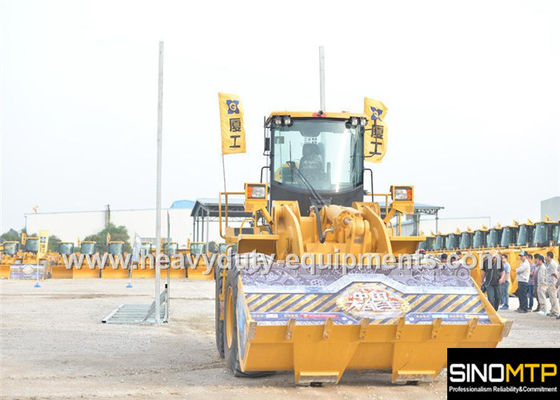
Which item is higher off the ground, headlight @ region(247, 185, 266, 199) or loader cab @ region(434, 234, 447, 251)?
headlight @ region(247, 185, 266, 199)

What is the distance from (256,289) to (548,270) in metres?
13.4

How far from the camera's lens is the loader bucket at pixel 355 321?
8641mm

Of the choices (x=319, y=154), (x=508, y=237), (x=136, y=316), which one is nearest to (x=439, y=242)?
(x=508, y=237)

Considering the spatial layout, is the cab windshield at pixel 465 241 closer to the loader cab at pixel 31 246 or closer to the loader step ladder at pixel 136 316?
the loader step ladder at pixel 136 316

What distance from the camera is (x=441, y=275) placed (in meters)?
9.50

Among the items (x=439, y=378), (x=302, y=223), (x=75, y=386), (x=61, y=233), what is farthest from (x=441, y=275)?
(x=61, y=233)

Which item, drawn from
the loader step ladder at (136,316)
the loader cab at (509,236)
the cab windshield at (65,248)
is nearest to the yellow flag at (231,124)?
the loader step ladder at (136,316)

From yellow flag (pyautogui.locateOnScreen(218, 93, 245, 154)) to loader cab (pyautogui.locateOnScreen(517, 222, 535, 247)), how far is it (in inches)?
701

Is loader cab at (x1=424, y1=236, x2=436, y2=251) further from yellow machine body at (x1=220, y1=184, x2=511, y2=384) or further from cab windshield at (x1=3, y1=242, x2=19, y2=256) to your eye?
yellow machine body at (x1=220, y1=184, x2=511, y2=384)

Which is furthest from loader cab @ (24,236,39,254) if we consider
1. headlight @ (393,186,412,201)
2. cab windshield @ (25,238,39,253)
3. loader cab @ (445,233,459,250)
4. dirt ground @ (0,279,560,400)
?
headlight @ (393,186,412,201)

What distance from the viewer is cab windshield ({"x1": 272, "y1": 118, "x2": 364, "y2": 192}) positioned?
1183 cm

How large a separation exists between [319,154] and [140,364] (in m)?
3.92

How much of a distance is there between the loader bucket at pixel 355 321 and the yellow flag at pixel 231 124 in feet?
18.3

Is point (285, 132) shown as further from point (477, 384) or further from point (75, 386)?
point (477, 384)
